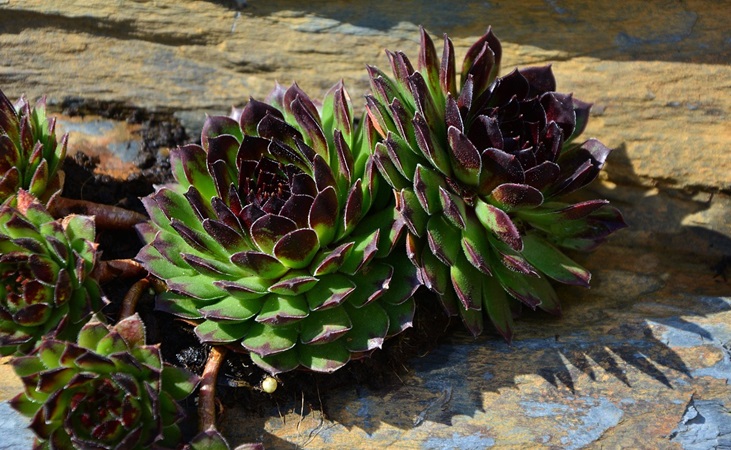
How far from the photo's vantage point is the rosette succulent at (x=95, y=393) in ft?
6.86

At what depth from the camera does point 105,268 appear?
8.61 ft

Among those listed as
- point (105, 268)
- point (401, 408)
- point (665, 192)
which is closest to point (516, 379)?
point (401, 408)

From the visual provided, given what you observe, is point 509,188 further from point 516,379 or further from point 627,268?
point 627,268

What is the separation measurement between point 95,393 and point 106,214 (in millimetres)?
965

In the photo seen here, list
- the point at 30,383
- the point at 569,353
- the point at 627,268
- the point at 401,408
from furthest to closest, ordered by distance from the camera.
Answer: the point at 627,268 → the point at 569,353 → the point at 401,408 → the point at 30,383

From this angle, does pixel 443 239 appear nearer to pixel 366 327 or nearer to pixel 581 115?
pixel 366 327

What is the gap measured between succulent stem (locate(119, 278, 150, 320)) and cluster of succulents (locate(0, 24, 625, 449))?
0.01 meters

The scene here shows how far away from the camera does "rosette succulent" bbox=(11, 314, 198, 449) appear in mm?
2090

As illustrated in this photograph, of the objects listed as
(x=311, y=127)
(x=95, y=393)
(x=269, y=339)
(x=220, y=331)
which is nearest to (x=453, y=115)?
(x=311, y=127)

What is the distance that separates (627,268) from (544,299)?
694mm

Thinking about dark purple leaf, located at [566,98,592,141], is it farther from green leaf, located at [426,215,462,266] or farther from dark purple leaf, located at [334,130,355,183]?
dark purple leaf, located at [334,130,355,183]

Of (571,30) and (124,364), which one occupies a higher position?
(571,30)

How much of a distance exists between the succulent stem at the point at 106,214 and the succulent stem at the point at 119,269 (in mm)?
180

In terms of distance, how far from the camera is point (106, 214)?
2902 millimetres
